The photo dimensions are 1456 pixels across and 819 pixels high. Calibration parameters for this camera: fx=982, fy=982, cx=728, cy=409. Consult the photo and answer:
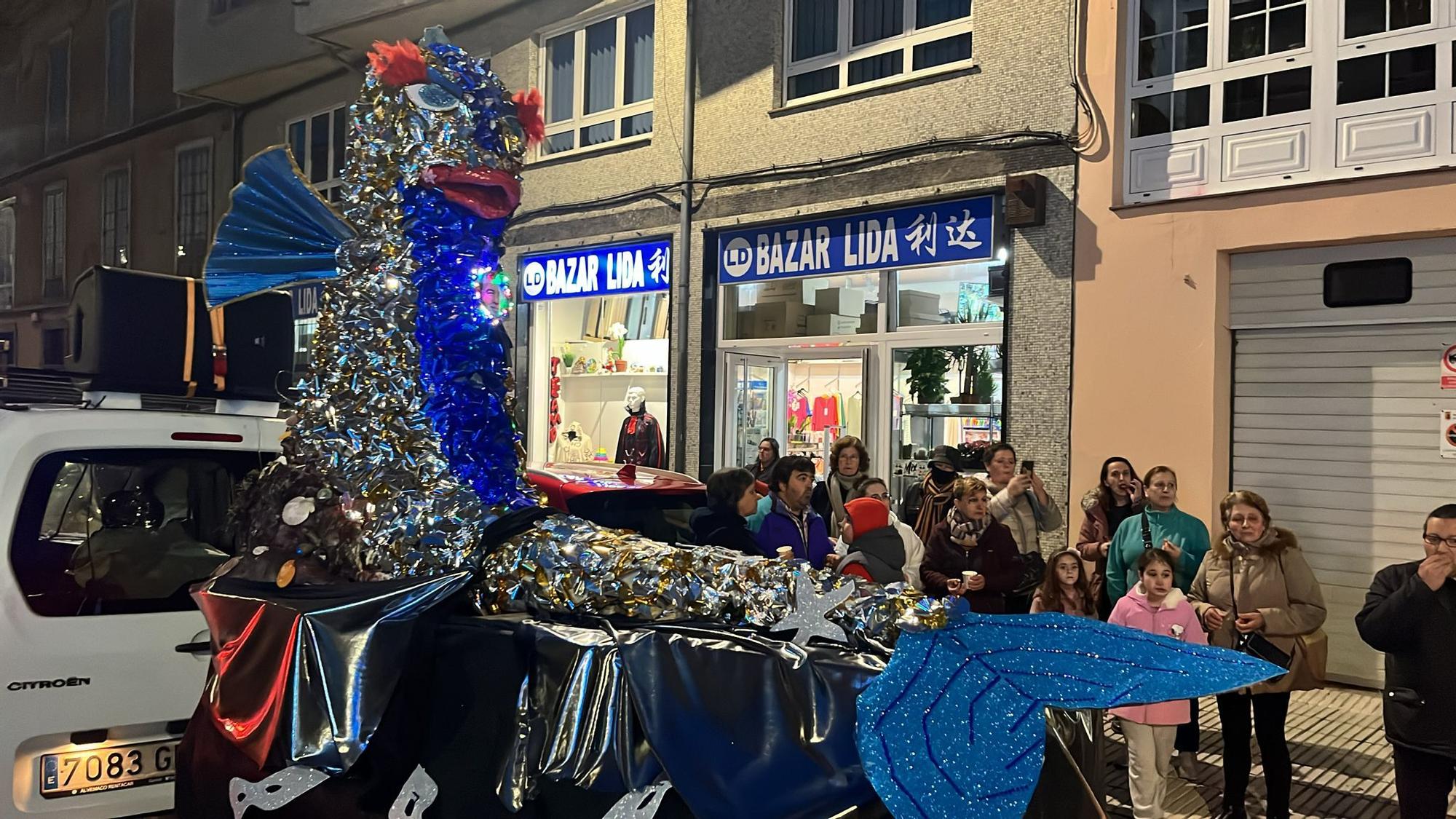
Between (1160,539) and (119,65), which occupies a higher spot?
(119,65)

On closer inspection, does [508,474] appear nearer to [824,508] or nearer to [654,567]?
[654,567]

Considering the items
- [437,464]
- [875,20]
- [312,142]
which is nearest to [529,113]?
[437,464]

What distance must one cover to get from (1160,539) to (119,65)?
383 inches

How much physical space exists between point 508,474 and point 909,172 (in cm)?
589

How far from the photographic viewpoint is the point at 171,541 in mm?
3082

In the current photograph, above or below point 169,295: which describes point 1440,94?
above

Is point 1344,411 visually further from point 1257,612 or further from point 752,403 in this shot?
point 752,403

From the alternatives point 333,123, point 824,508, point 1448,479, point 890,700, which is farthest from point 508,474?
point 333,123

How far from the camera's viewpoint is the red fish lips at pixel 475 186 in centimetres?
243

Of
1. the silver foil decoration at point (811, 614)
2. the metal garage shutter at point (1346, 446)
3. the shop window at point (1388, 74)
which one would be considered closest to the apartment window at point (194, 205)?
the metal garage shutter at point (1346, 446)

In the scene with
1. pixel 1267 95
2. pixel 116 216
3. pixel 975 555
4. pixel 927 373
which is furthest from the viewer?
pixel 116 216

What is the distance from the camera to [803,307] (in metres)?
8.58

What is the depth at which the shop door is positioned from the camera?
884 centimetres

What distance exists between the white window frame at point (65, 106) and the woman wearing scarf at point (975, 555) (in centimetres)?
929
